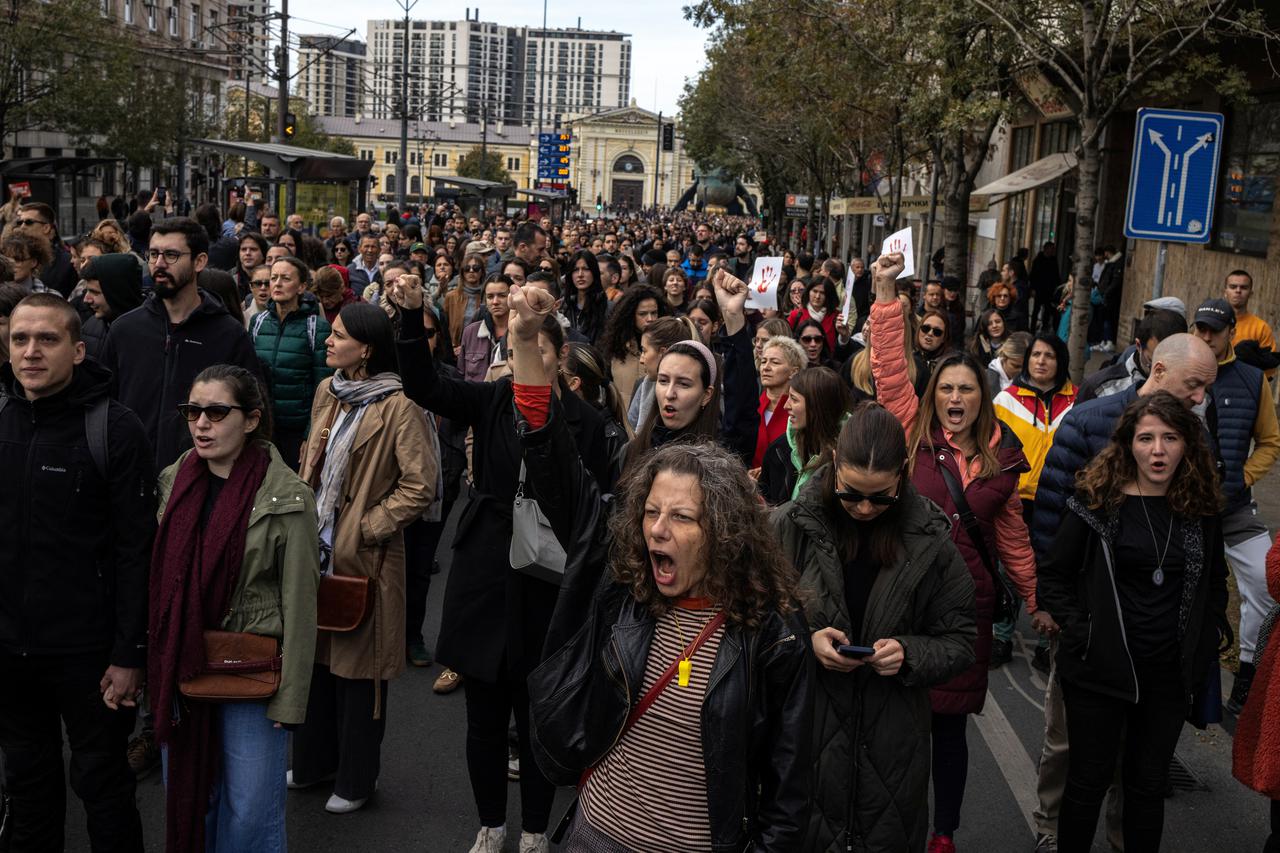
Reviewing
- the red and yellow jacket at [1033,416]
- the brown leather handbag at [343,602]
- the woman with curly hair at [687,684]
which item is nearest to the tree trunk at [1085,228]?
the red and yellow jacket at [1033,416]

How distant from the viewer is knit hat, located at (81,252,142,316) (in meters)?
7.05

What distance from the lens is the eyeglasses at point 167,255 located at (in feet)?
19.3

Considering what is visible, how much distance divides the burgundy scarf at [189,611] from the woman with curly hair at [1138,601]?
277 cm

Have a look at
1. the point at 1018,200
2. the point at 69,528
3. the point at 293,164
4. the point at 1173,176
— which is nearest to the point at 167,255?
the point at 69,528

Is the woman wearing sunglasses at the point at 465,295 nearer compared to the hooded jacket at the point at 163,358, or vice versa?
the hooded jacket at the point at 163,358

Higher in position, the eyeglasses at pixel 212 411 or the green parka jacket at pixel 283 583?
the eyeglasses at pixel 212 411

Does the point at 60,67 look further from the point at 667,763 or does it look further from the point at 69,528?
the point at 667,763

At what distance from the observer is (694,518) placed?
10.4 feet

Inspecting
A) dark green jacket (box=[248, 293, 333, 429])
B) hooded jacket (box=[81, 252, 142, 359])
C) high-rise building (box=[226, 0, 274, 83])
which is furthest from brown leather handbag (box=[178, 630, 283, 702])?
high-rise building (box=[226, 0, 274, 83])

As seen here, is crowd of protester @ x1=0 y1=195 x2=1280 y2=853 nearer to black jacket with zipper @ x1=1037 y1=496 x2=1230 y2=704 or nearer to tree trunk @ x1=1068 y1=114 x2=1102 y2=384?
black jacket with zipper @ x1=1037 y1=496 x2=1230 y2=704

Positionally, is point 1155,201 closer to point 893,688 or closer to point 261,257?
point 893,688

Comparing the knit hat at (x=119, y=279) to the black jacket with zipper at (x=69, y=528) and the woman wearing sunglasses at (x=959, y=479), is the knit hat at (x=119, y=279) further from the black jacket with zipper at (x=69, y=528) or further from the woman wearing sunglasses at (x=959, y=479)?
the woman wearing sunglasses at (x=959, y=479)

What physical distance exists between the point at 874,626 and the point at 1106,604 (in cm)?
111

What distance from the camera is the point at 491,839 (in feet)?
15.8
